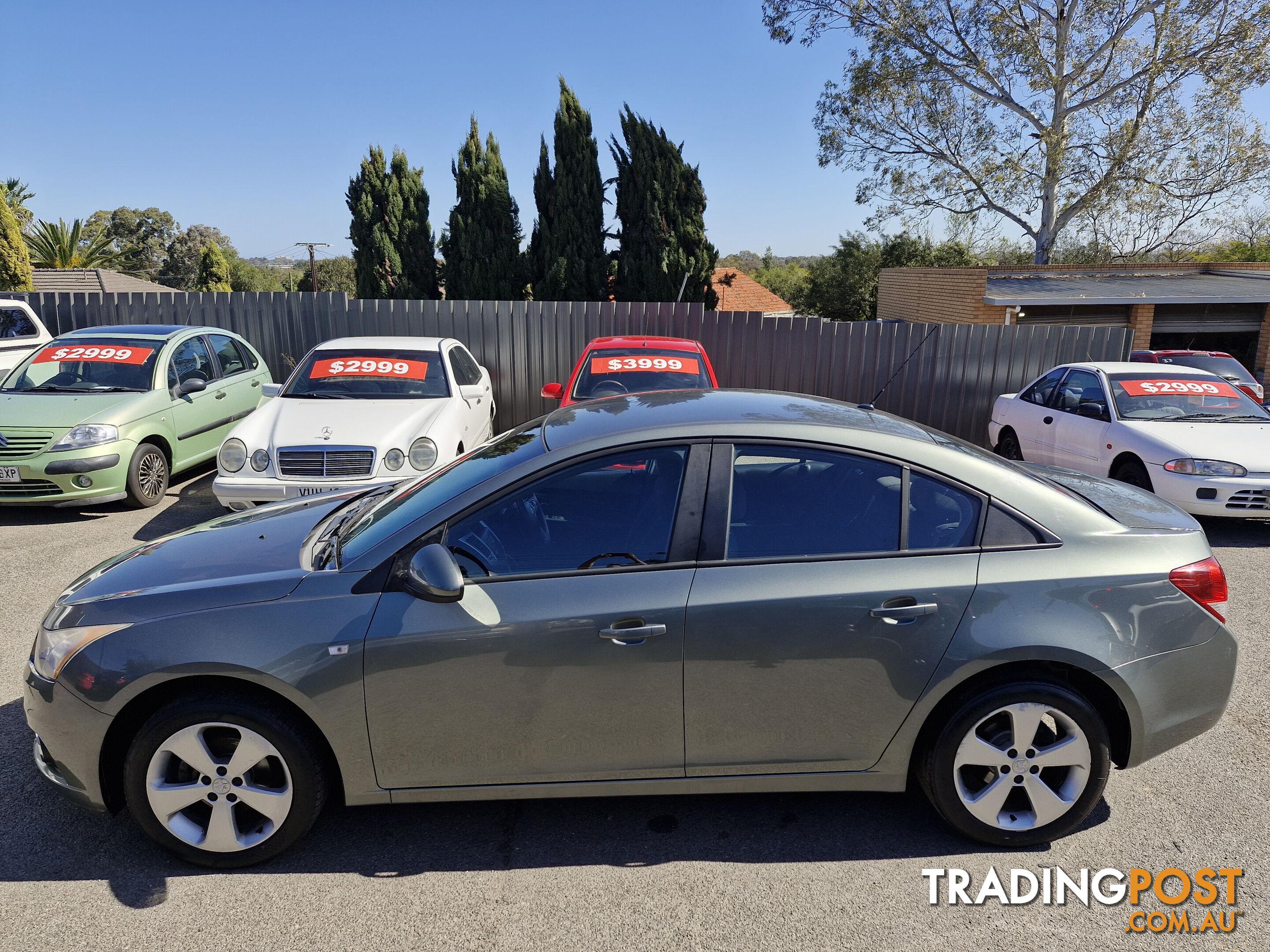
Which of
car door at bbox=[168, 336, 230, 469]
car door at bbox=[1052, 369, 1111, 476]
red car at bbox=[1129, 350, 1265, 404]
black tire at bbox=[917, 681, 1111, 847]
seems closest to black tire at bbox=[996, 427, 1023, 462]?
car door at bbox=[1052, 369, 1111, 476]

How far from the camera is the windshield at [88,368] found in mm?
8086

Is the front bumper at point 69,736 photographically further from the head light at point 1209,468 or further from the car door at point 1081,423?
the car door at point 1081,423

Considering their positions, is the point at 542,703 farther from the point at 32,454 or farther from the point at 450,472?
the point at 32,454

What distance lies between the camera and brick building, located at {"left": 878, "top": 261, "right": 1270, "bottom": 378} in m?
20.1

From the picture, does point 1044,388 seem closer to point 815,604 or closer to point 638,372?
point 638,372

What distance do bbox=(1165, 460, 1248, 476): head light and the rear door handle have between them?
18.7 feet

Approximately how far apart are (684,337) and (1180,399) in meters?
6.35

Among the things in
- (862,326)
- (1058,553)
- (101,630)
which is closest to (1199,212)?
(862,326)

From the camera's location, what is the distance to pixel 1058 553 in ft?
9.50

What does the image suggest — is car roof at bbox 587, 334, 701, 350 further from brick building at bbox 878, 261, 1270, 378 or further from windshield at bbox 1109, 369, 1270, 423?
brick building at bbox 878, 261, 1270, 378

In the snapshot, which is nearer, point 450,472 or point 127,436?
point 450,472

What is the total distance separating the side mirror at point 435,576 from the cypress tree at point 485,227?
21864mm

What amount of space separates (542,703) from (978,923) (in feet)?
5.17

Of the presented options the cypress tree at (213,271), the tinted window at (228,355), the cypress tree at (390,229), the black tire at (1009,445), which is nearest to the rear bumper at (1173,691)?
the black tire at (1009,445)
